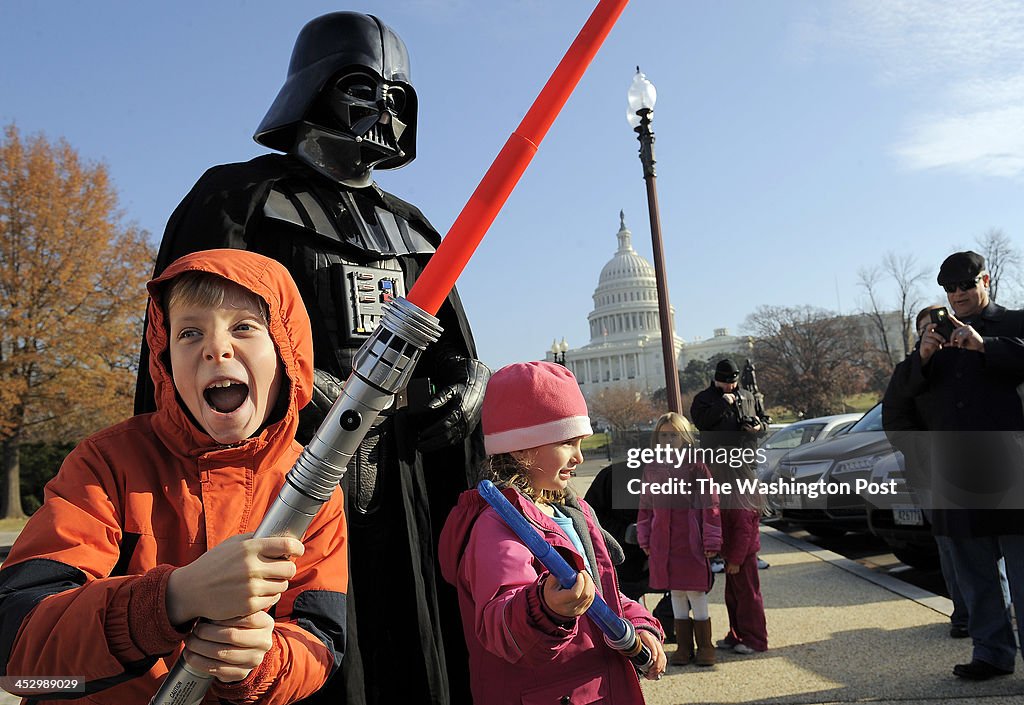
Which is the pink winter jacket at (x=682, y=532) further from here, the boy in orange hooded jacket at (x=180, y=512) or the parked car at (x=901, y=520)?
the boy in orange hooded jacket at (x=180, y=512)

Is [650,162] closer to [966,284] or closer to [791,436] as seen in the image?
[966,284]

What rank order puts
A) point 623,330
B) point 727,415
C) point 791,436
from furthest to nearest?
1. point 623,330
2. point 791,436
3. point 727,415

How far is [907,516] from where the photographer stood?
23.1 ft

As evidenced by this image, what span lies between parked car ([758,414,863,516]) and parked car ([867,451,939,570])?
3420 millimetres

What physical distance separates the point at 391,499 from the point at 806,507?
8.26 meters

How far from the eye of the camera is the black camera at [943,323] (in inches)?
177

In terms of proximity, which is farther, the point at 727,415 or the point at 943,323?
the point at 727,415

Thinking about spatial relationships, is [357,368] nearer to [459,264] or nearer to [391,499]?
[459,264]

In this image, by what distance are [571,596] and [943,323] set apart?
3.84 meters

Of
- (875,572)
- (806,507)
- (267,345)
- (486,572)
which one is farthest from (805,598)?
(267,345)

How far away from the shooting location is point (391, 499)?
263 centimetres

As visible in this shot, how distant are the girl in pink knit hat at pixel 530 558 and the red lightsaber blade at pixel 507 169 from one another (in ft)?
3.20

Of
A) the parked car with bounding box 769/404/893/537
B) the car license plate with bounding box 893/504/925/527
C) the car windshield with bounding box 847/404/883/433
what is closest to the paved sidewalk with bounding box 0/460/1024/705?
the car license plate with bounding box 893/504/925/527

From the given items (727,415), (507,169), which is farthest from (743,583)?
A: (507,169)
